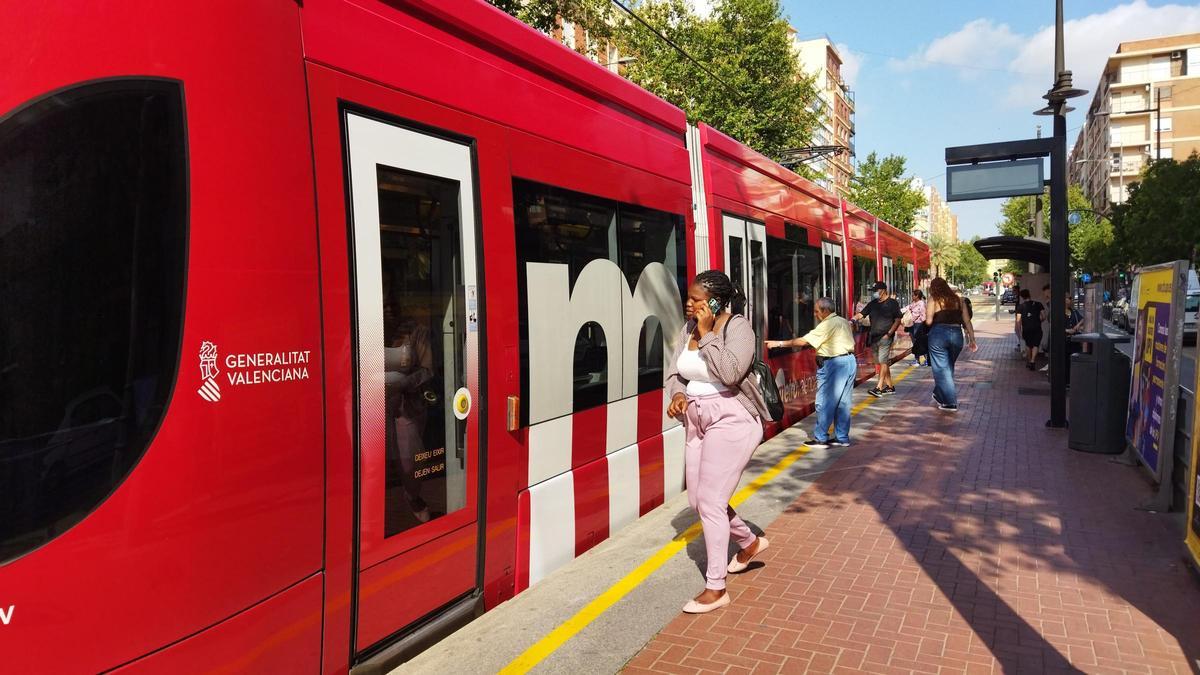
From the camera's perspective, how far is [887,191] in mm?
57312

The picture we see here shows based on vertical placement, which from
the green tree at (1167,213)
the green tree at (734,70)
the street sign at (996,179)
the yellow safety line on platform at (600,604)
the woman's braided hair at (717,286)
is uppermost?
the green tree at (734,70)

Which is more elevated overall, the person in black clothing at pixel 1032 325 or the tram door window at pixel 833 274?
the tram door window at pixel 833 274

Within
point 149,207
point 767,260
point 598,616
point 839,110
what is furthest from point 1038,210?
point 839,110

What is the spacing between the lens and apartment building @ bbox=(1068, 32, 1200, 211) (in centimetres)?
7756

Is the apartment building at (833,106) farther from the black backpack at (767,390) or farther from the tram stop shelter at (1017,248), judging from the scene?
the black backpack at (767,390)

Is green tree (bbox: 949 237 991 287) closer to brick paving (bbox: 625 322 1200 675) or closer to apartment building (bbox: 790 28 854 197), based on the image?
apartment building (bbox: 790 28 854 197)

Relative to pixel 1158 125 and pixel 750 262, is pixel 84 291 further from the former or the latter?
pixel 1158 125

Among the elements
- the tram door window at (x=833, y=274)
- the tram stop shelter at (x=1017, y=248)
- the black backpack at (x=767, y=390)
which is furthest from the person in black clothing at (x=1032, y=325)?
the black backpack at (x=767, y=390)

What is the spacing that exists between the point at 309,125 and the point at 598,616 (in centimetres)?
272

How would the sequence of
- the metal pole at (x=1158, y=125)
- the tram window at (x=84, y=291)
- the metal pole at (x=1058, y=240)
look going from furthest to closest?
the metal pole at (x=1158, y=125), the metal pole at (x=1058, y=240), the tram window at (x=84, y=291)

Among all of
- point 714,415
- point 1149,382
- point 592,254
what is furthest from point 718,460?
point 1149,382

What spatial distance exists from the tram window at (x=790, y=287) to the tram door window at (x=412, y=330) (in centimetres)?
544

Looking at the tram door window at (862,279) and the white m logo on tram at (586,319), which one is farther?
the tram door window at (862,279)

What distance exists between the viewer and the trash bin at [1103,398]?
26.3ft
